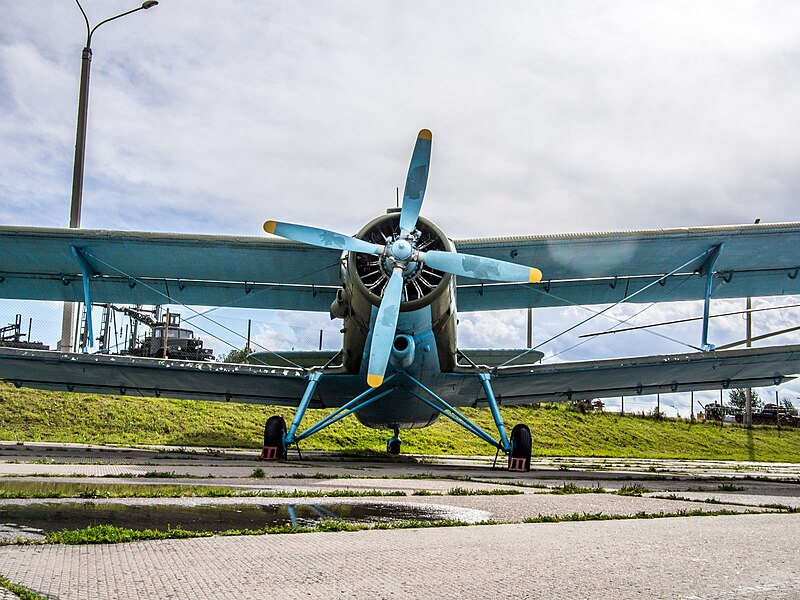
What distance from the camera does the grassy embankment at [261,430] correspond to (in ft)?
62.3

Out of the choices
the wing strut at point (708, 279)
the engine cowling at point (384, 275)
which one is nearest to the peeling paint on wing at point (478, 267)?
the engine cowling at point (384, 275)

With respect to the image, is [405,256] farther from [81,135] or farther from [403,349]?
[81,135]

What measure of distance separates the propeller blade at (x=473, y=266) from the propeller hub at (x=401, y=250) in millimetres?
274

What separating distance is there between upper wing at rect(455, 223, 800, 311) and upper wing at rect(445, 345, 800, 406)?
5.25ft

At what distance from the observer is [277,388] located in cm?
1475

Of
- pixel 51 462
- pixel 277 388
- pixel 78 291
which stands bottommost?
pixel 51 462

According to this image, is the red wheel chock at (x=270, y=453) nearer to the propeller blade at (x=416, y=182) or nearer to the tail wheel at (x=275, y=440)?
the tail wheel at (x=275, y=440)

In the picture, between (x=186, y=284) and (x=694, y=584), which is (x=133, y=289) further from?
(x=694, y=584)

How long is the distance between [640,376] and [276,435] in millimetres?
Answer: 7185

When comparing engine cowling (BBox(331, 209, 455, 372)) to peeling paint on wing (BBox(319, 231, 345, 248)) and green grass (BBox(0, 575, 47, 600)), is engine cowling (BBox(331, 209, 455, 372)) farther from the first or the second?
green grass (BBox(0, 575, 47, 600))

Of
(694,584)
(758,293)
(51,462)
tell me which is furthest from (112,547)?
(758,293)

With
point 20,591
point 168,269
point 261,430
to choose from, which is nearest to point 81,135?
point 168,269

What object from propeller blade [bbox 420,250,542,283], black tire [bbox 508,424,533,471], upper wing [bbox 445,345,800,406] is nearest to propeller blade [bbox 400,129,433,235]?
propeller blade [bbox 420,250,542,283]

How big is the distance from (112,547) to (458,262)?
8987mm
